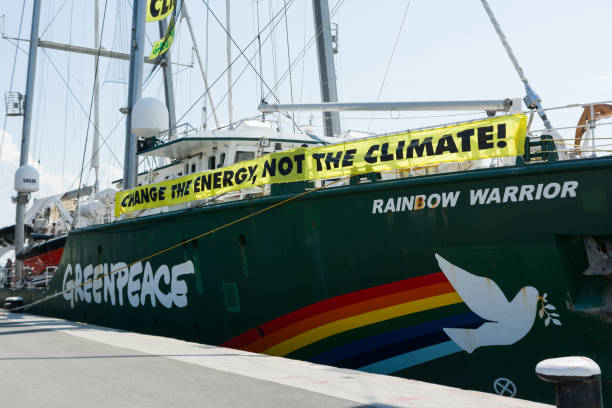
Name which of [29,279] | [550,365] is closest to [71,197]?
[29,279]

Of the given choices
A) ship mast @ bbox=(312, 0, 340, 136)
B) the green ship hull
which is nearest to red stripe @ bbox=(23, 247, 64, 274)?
ship mast @ bbox=(312, 0, 340, 136)

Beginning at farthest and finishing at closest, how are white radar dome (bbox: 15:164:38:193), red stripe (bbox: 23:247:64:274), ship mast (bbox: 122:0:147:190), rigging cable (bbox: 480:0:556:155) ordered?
white radar dome (bbox: 15:164:38:193) < red stripe (bbox: 23:247:64:274) < ship mast (bbox: 122:0:147:190) < rigging cable (bbox: 480:0:556:155)

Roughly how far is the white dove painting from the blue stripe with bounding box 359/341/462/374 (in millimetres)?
147

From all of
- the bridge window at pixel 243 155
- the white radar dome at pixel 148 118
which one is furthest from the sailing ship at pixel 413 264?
the white radar dome at pixel 148 118

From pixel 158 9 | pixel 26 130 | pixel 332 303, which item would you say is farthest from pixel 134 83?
pixel 332 303

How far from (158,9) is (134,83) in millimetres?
2192

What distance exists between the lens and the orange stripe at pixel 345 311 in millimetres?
7770

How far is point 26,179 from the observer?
75.0 ft

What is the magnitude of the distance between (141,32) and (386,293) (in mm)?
12762

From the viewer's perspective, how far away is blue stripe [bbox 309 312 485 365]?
7.49 m

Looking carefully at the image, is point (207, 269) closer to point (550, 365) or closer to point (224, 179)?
point (224, 179)

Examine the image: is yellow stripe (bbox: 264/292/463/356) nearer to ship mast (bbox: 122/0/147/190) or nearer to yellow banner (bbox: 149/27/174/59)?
ship mast (bbox: 122/0/147/190)

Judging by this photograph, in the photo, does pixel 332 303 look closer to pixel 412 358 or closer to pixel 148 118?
pixel 412 358

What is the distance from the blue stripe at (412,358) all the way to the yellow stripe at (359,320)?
509mm
